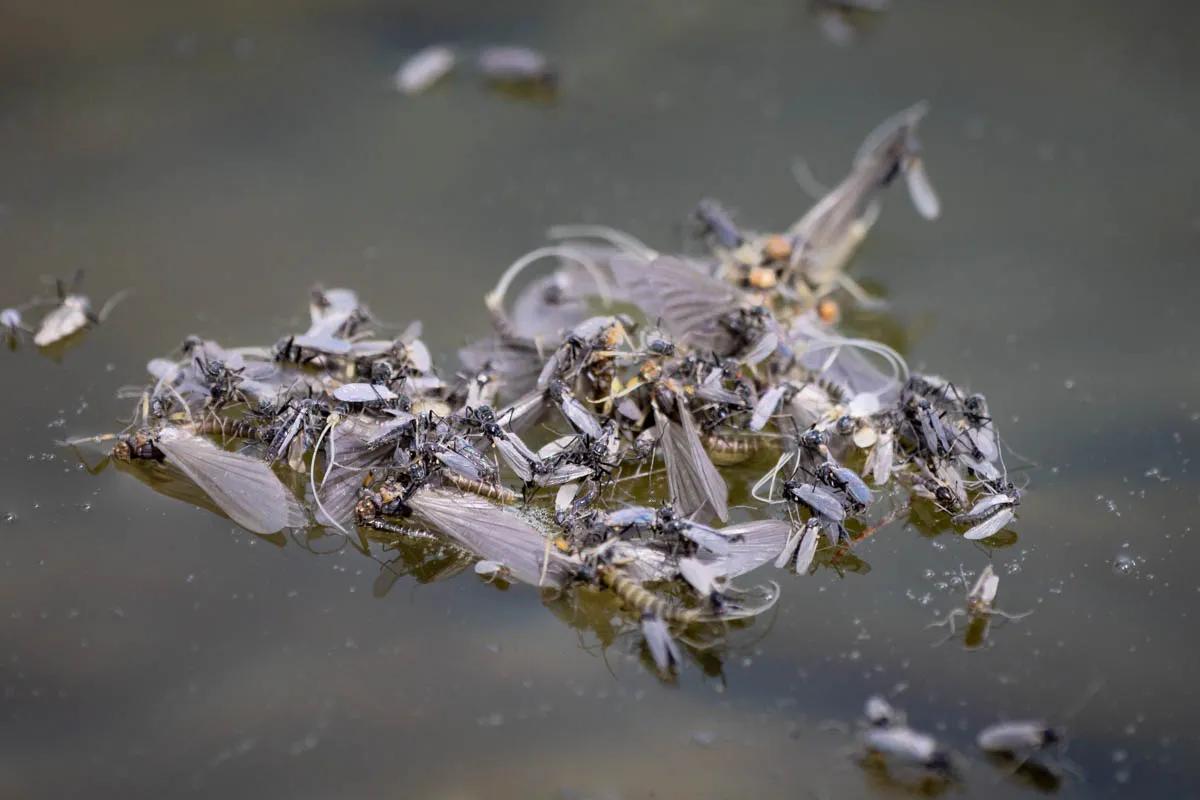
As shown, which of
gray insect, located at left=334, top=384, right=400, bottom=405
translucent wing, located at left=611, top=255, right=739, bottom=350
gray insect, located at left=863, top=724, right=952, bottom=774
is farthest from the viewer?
translucent wing, located at left=611, top=255, right=739, bottom=350

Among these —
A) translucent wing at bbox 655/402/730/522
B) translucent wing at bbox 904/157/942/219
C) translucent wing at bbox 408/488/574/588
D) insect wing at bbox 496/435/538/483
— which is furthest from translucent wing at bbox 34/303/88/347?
translucent wing at bbox 904/157/942/219

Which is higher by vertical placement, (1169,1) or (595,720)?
(1169,1)

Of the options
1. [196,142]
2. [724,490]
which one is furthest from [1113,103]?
[196,142]

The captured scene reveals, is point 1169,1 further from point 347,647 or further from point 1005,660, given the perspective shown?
point 347,647

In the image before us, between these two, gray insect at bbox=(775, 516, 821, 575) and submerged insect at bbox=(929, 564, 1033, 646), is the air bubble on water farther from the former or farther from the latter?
gray insect at bbox=(775, 516, 821, 575)

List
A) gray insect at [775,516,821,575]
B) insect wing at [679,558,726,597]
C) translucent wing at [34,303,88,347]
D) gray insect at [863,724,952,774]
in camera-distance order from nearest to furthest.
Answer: gray insect at [863,724,952,774], insect wing at [679,558,726,597], gray insect at [775,516,821,575], translucent wing at [34,303,88,347]

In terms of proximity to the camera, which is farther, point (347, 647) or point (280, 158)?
point (280, 158)

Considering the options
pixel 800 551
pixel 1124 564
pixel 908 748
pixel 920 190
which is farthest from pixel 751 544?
pixel 920 190
